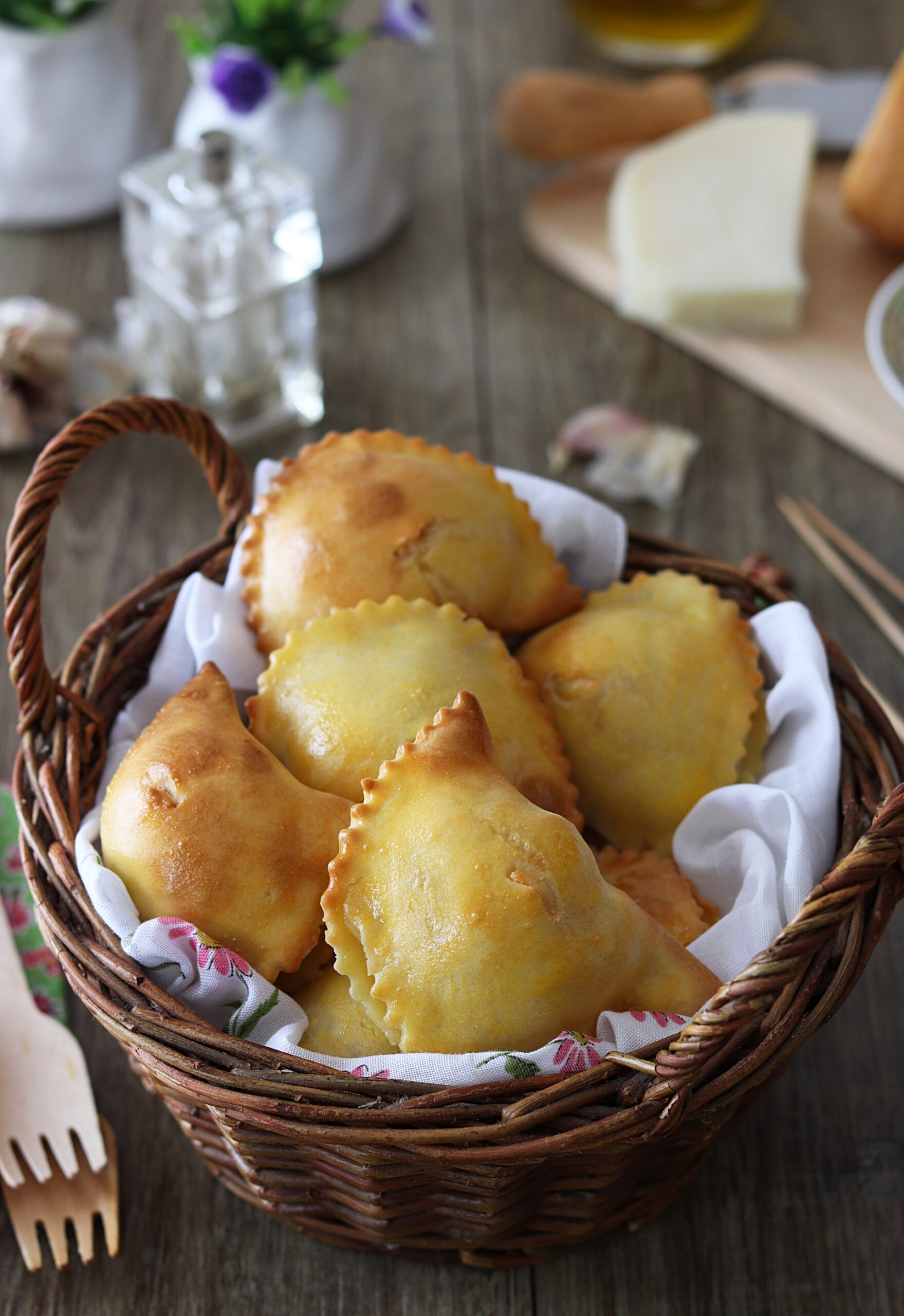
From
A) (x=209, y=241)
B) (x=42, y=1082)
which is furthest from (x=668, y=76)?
(x=42, y=1082)

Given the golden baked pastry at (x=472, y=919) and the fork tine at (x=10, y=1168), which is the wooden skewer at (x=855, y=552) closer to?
the golden baked pastry at (x=472, y=919)

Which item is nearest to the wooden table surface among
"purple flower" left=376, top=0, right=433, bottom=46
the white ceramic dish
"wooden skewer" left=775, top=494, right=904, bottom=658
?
"wooden skewer" left=775, top=494, right=904, bottom=658

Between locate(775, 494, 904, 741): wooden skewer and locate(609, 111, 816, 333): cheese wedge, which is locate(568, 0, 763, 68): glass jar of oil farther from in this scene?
locate(775, 494, 904, 741): wooden skewer

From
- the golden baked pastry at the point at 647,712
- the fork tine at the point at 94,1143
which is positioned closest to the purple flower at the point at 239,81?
the golden baked pastry at the point at 647,712

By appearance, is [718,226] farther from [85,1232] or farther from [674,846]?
[85,1232]

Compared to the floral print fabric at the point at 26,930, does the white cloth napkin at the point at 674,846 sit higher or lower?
higher

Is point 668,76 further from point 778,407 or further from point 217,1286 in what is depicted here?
point 217,1286
